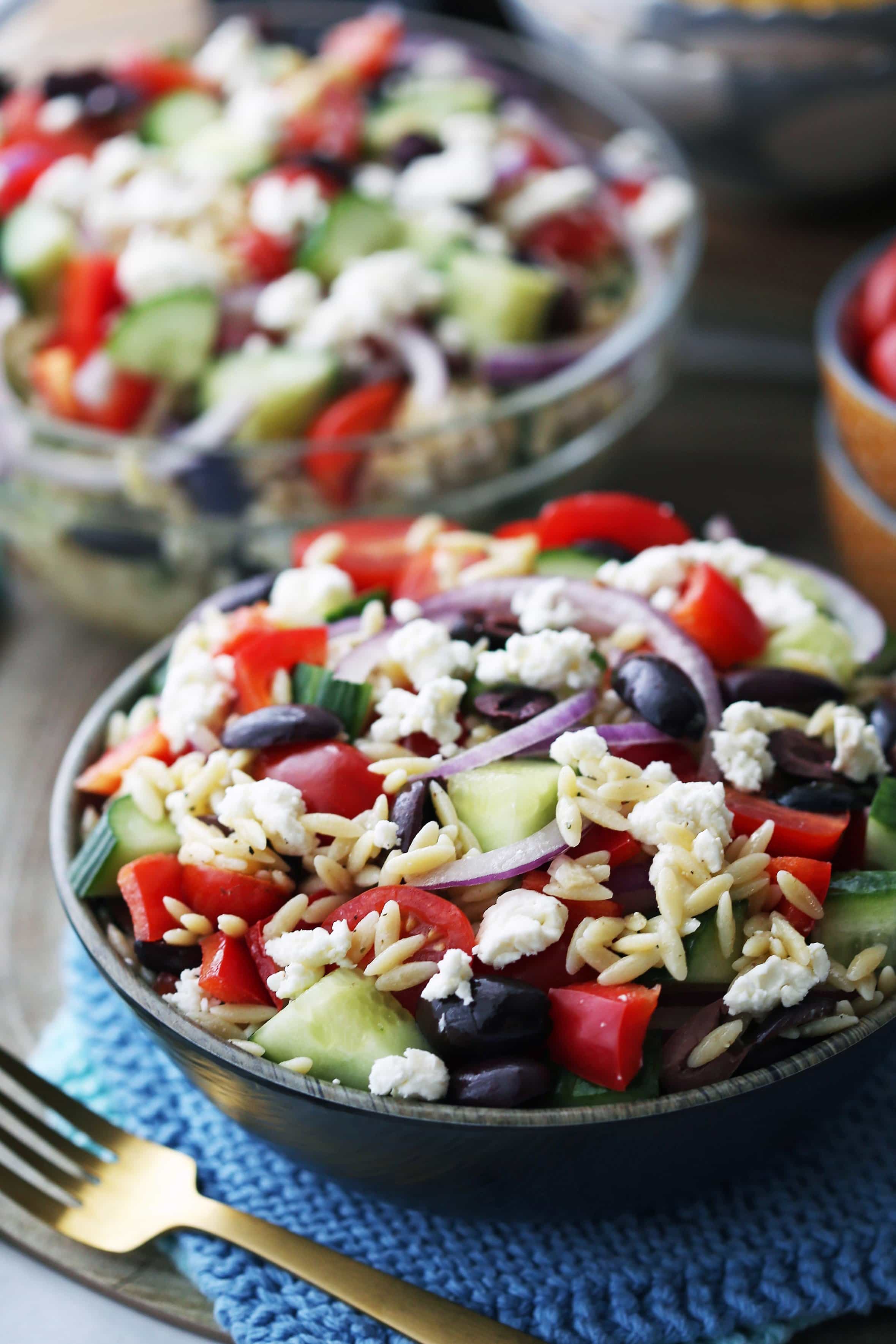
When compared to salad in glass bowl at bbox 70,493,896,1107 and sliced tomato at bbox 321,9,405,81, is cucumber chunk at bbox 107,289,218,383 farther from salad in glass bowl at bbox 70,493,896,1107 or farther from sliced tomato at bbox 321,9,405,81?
sliced tomato at bbox 321,9,405,81

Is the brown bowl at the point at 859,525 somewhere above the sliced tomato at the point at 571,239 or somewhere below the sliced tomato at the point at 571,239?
below

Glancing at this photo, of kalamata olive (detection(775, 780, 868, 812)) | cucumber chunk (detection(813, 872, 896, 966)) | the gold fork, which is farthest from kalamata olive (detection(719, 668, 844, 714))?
the gold fork

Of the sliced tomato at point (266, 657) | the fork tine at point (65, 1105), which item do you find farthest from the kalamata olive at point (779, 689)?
the fork tine at point (65, 1105)

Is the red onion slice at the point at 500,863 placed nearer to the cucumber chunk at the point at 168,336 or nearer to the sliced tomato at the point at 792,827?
the sliced tomato at the point at 792,827

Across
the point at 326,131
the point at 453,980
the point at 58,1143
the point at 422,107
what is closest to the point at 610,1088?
the point at 453,980

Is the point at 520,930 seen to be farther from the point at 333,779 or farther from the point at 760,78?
the point at 760,78

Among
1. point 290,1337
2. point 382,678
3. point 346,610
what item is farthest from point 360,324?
point 290,1337
